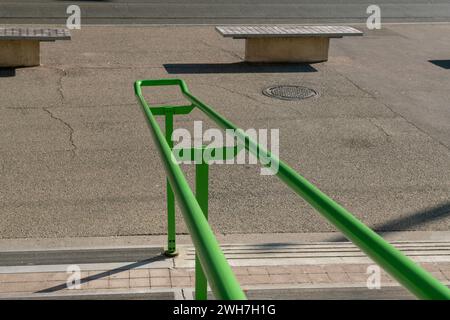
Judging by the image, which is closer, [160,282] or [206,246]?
[206,246]

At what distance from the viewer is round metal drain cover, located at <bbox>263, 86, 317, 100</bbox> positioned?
34.5 feet

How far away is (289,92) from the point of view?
1078 centimetres

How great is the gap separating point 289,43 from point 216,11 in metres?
7.06

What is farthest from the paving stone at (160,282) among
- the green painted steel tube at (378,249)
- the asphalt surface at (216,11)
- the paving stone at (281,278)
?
the asphalt surface at (216,11)

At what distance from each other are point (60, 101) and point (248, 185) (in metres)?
3.99

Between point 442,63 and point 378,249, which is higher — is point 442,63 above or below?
below

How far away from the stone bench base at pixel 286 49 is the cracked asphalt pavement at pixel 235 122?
0.32 meters

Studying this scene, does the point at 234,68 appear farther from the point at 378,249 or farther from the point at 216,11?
the point at 378,249

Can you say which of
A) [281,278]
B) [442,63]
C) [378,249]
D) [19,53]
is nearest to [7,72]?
[19,53]

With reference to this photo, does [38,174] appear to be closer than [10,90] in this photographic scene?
Yes

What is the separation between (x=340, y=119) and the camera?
943cm
